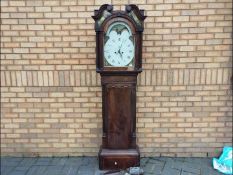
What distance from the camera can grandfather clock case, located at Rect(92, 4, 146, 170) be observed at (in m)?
3.38

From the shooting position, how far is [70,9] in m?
3.96

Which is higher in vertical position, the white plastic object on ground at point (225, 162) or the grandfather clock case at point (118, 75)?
the grandfather clock case at point (118, 75)

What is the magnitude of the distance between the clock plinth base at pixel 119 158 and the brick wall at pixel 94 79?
→ 0.47 m

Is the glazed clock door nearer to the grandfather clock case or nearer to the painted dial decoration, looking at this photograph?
the grandfather clock case

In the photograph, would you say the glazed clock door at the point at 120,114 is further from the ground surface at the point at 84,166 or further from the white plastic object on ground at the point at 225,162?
the white plastic object on ground at the point at 225,162

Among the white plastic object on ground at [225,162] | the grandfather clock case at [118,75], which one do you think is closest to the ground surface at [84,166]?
the white plastic object on ground at [225,162]

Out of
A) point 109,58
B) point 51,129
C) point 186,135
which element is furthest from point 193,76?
point 51,129

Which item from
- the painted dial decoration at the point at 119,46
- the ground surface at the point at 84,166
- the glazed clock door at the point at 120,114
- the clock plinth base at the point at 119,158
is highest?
the painted dial decoration at the point at 119,46

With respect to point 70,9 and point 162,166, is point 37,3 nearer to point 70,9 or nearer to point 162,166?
point 70,9

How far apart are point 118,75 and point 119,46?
36 centimetres

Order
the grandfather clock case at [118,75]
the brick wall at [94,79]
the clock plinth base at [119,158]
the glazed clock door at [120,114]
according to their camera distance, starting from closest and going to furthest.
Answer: the grandfather clock case at [118,75] → the glazed clock door at [120,114] → the clock plinth base at [119,158] → the brick wall at [94,79]

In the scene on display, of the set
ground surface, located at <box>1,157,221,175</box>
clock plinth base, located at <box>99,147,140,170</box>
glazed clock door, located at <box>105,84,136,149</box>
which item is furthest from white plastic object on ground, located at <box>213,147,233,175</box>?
glazed clock door, located at <box>105,84,136,149</box>

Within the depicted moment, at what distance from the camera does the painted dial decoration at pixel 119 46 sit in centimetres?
343

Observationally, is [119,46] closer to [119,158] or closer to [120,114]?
[120,114]
